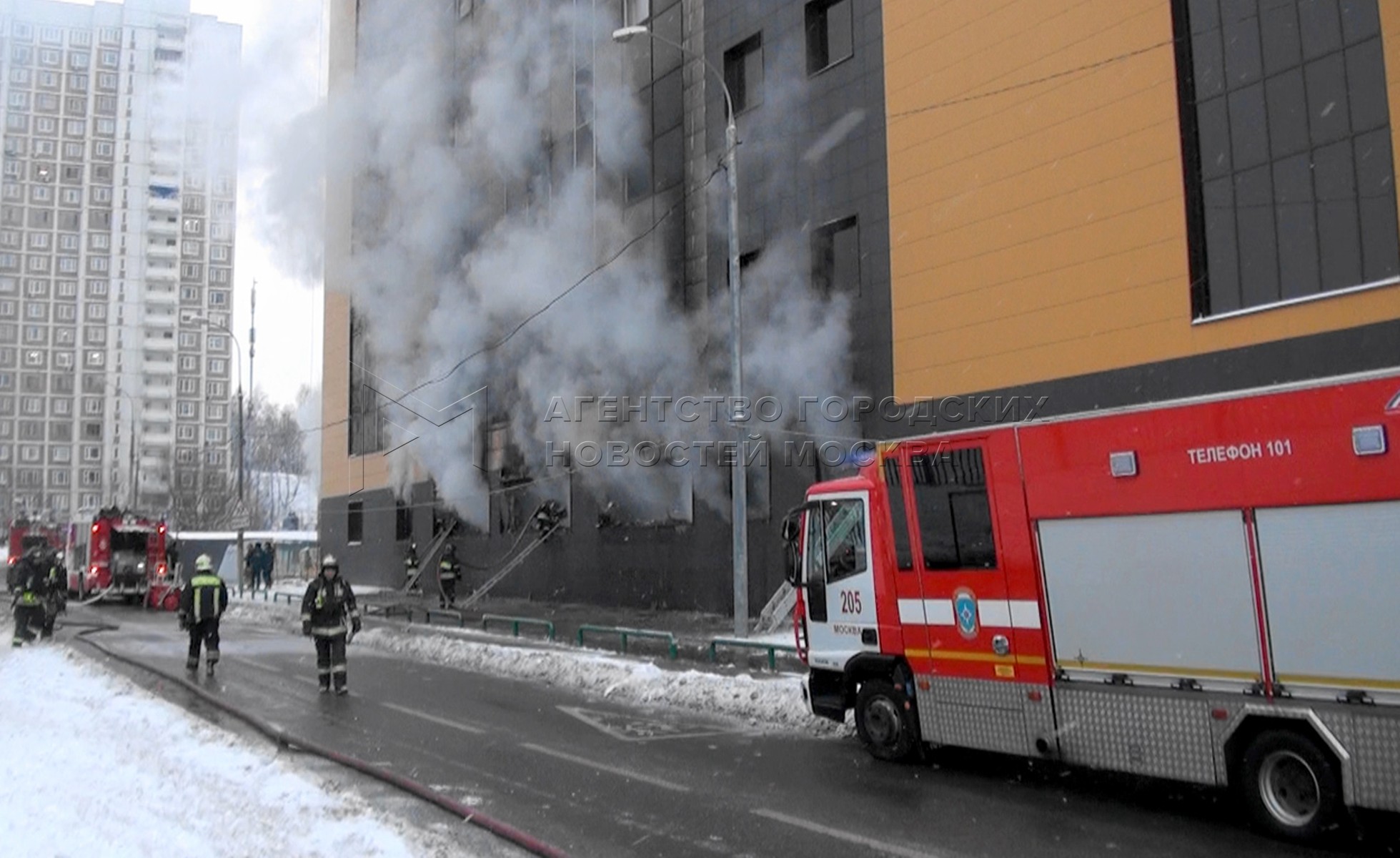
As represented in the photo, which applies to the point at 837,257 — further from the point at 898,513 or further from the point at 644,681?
the point at 898,513

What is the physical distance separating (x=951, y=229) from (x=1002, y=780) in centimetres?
1095

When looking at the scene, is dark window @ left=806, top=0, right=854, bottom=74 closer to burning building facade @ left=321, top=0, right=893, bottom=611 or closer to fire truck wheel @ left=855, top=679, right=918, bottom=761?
burning building facade @ left=321, top=0, right=893, bottom=611

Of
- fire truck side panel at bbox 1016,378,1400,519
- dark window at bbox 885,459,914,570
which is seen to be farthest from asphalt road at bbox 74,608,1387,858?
fire truck side panel at bbox 1016,378,1400,519

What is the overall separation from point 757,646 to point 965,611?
6.60 metres

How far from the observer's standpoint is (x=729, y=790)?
7695 mm

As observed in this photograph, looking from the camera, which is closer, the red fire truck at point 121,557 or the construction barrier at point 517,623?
the construction barrier at point 517,623

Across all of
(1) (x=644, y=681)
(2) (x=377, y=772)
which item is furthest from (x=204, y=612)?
(2) (x=377, y=772)

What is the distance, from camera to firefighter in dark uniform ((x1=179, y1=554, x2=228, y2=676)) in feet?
47.2

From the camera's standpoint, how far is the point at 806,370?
18.9 m

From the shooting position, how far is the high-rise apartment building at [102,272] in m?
75.1

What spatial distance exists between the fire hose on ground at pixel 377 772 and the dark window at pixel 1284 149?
1115 cm

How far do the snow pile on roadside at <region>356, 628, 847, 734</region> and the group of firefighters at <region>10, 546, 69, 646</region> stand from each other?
18.4 ft

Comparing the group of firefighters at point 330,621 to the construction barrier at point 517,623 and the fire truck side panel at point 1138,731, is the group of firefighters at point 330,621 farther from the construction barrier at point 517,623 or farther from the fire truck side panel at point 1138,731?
the fire truck side panel at point 1138,731

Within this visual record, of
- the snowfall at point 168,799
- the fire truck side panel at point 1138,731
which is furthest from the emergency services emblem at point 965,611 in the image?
the snowfall at point 168,799
